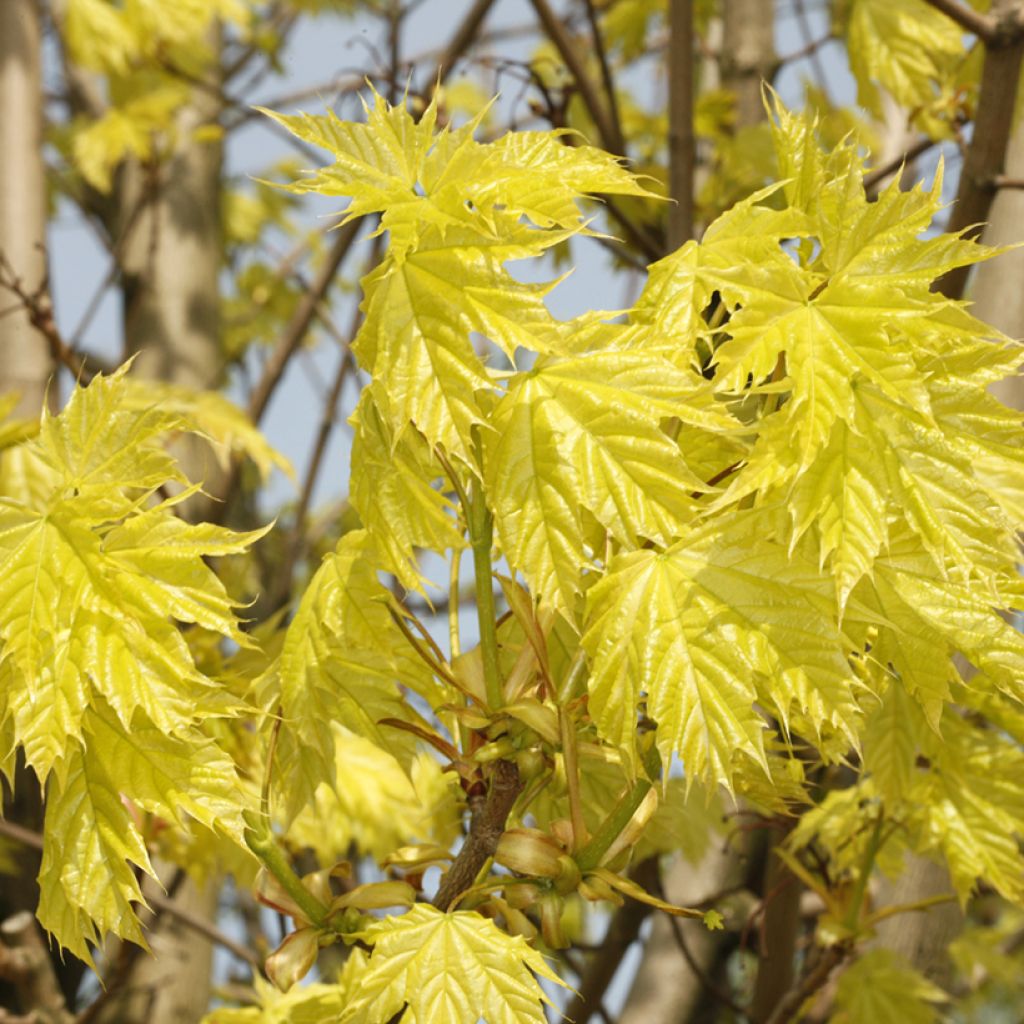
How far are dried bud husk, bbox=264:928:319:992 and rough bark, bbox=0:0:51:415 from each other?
158cm

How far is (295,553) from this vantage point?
2326 mm

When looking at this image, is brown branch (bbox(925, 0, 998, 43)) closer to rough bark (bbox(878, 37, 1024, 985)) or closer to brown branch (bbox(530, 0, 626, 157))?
rough bark (bbox(878, 37, 1024, 985))

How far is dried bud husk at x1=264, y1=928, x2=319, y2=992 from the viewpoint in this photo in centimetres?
83

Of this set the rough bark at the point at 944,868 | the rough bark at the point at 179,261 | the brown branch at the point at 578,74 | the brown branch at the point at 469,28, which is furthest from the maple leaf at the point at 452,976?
the rough bark at the point at 179,261

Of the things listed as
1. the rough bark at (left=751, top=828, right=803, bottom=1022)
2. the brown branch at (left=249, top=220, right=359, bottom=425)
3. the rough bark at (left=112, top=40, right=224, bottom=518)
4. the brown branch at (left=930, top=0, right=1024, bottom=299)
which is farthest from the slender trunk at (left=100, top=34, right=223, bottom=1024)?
the brown branch at (left=930, top=0, right=1024, bottom=299)

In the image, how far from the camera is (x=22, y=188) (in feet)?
7.76

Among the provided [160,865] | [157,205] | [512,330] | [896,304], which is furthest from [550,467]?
[157,205]

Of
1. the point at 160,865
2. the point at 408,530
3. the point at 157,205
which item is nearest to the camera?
the point at 408,530

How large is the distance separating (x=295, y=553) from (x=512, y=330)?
167 cm

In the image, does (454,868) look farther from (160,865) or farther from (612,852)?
(160,865)

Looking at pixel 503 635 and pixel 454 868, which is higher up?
pixel 503 635

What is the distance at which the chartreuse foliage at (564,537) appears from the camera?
690 mm

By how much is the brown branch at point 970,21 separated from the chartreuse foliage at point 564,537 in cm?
56

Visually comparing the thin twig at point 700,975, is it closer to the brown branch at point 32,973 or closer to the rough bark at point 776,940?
the rough bark at point 776,940
